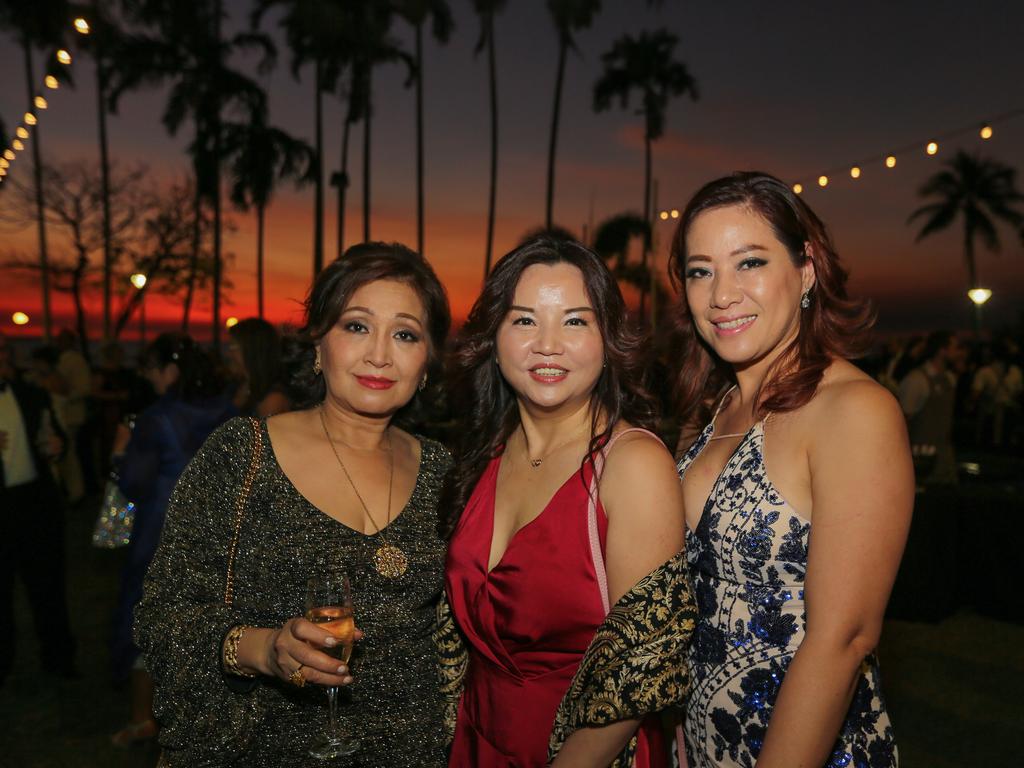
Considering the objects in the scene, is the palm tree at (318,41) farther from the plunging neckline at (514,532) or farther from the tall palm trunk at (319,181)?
the plunging neckline at (514,532)

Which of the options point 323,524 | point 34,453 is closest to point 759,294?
point 323,524

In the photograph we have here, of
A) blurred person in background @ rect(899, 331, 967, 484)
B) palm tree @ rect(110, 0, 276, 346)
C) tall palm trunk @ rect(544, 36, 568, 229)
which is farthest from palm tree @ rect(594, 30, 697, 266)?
blurred person in background @ rect(899, 331, 967, 484)

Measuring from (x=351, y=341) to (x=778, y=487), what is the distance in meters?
1.30

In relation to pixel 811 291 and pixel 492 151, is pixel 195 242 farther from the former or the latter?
pixel 811 291

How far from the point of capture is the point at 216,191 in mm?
25328

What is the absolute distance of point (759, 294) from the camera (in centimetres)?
206

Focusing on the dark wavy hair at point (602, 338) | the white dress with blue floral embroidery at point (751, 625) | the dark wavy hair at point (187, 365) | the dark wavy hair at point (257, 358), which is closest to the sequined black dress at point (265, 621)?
the dark wavy hair at point (602, 338)

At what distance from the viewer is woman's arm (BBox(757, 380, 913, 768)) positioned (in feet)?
5.76

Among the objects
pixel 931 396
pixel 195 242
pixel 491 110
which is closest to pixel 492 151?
pixel 491 110

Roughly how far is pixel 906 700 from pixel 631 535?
412 centimetres

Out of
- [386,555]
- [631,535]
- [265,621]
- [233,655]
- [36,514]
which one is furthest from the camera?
[36,514]

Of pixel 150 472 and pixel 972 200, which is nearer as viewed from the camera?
pixel 150 472

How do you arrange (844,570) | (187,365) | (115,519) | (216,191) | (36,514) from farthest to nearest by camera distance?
(216,191) < (36,514) < (115,519) < (187,365) < (844,570)

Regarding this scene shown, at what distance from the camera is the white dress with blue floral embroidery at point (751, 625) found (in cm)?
192
